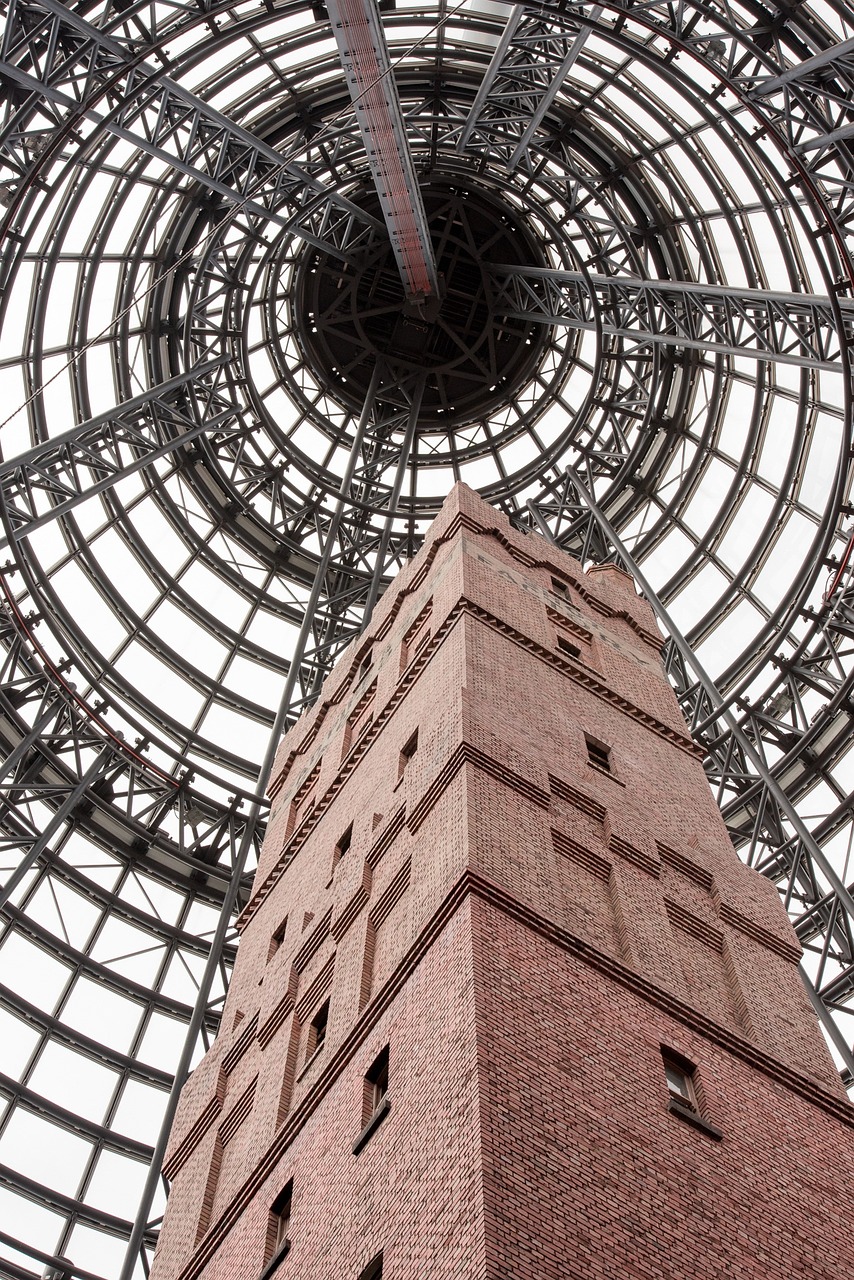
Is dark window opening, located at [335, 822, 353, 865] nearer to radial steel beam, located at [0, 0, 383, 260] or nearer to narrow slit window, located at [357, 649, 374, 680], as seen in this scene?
narrow slit window, located at [357, 649, 374, 680]

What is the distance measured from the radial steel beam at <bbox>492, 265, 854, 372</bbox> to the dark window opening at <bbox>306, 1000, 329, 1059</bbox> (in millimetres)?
13817

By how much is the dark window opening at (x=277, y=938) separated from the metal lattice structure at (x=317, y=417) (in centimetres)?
731

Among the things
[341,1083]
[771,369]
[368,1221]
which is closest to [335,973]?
[341,1083]

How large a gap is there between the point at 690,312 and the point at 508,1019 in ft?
74.9

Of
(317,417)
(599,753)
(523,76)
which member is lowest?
(599,753)

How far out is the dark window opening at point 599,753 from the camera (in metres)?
20.7

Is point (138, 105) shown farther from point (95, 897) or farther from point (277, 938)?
point (95, 897)

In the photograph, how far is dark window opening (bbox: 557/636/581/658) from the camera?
24.6m

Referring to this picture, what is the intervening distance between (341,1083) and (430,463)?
94.0 feet

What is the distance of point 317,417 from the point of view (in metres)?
40.5

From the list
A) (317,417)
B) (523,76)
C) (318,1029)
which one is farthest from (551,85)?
(318,1029)

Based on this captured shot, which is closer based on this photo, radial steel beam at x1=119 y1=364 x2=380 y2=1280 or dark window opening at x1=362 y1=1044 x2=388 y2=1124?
dark window opening at x1=362 y1=1044 x2=388 y2=1124

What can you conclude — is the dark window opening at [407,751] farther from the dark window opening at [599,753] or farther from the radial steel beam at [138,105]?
the radial steel beam at [138,105]

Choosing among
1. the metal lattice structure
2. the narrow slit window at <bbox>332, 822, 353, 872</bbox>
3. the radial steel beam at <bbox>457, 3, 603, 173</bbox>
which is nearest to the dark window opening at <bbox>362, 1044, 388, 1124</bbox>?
the narrow slit window at <bbox>332, 822, 353, 872</bbox>
